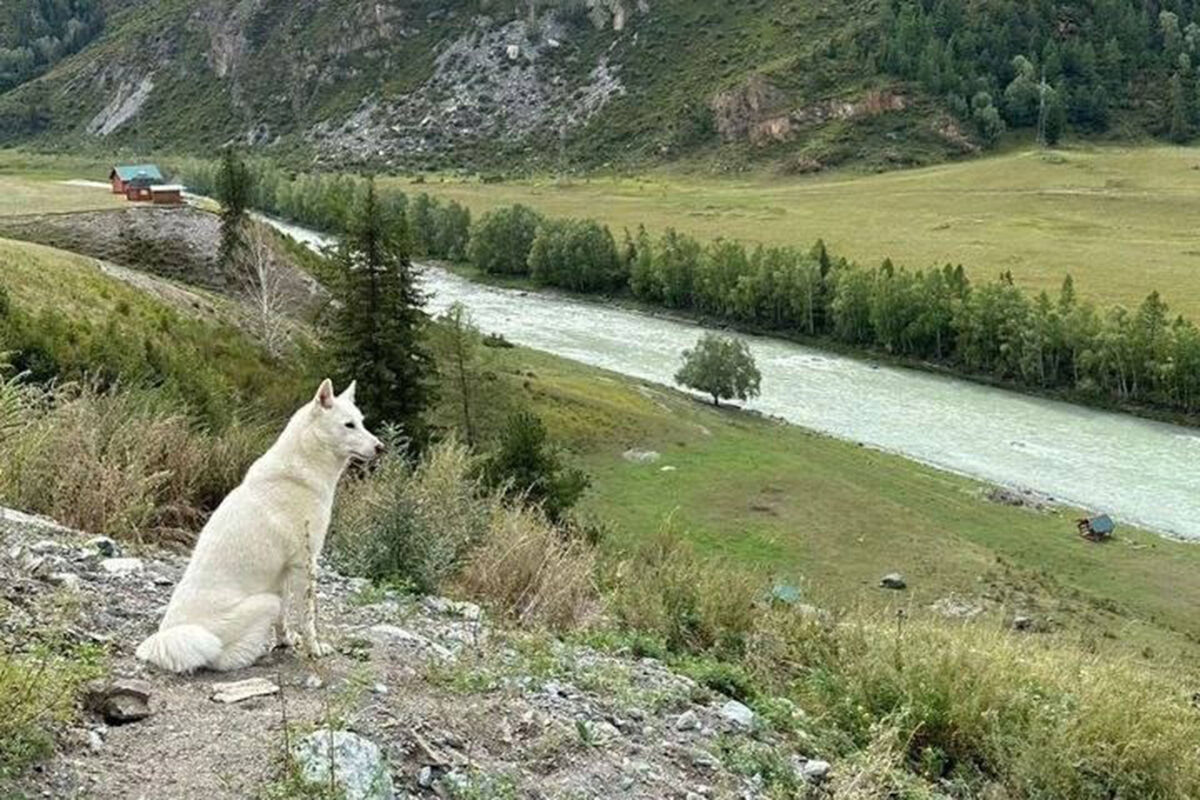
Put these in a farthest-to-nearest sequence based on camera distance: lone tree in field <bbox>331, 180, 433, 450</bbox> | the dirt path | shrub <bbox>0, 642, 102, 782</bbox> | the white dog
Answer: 1. lone tree in field <bbox>331, 180, 433, 450</bbox>
2. the white dog
3. the dirt path
4. shrub <bbox>0, 642, 102, 782</bbox>

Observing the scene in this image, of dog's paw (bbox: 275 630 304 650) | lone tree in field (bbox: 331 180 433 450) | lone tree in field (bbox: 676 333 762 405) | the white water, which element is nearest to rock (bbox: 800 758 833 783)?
dog's paw (bbox: 275 630 304 650)

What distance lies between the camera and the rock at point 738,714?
29.1 ft

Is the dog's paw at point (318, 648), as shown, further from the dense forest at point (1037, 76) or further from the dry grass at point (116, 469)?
the dense forest at point (1037, 76)

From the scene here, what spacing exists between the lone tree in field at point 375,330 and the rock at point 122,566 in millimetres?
28807

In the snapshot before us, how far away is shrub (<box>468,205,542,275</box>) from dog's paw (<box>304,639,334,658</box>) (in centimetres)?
11173

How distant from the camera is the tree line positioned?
253ft

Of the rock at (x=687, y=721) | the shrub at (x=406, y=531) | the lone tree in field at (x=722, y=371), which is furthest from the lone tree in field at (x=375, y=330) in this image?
the lone tree in field at (x=722, y=371)

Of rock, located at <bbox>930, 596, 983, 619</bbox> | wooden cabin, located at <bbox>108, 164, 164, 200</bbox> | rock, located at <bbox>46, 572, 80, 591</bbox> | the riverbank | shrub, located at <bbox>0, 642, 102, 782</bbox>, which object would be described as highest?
wooden cabin, located at <bbox>108, 164, 164, 200</bbox>

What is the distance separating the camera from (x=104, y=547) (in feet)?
31.8

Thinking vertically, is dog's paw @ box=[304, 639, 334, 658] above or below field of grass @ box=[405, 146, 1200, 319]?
above

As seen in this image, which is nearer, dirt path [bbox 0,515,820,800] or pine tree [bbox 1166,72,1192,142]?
dirt path [bbox 0,515,820,800]

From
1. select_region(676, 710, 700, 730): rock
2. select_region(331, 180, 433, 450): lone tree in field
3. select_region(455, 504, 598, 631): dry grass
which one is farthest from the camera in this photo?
select_region(331, 180, 433, 450): lone tree in field

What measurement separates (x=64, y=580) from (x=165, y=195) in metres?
57.7

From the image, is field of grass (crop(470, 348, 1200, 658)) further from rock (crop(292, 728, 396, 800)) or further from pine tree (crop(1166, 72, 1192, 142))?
pine tree (crop(1166, 72, 1192, 142))
